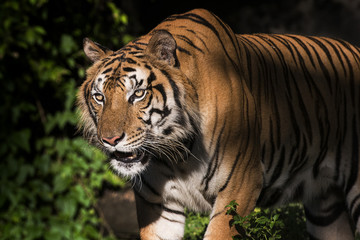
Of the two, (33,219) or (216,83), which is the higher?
(216,83)

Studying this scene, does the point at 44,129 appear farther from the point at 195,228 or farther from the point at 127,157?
the point at 127,157

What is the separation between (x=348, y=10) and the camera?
5.31m

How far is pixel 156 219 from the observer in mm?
2730

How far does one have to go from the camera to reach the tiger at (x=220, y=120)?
91.4 inches

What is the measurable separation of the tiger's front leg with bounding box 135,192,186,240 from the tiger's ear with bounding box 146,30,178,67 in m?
0.70

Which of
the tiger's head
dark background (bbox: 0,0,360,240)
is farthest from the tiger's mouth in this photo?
dark background (bbox: 0,0,360,240)

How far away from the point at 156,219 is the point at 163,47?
2.81ft

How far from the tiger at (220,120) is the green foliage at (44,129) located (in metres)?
2.28

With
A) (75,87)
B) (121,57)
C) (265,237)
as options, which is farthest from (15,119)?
(265,237)

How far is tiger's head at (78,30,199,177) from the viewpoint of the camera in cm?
226

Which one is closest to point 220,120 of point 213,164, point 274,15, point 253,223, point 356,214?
point 213,164

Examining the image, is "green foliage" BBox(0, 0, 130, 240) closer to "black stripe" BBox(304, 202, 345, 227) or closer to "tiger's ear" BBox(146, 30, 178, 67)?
"black stripe" BBox(304, 202, 345, 227)

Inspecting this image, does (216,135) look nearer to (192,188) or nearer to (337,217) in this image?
(192,188)

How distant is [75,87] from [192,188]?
2.68 m
